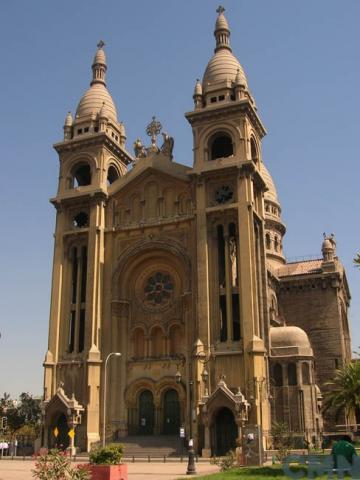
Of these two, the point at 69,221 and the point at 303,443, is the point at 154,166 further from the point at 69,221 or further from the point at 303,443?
the point at 303,443

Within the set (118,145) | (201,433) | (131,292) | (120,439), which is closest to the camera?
(201,433)

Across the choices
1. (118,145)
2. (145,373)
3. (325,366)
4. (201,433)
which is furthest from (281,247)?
(201,433)

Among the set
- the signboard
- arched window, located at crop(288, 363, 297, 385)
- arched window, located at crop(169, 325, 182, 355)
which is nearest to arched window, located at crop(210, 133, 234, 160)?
arched window, located at crop(169, 325, 182, 355)

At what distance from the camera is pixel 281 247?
278ft

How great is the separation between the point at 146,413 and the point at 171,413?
2.45m

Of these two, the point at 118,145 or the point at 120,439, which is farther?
the point at 118,145

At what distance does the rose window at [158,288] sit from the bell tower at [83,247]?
4.56m

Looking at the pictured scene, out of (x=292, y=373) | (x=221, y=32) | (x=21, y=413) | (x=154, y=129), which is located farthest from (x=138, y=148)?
(x=21, y=413)

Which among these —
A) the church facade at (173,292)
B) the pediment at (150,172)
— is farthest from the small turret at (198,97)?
the pediment at (150,172)

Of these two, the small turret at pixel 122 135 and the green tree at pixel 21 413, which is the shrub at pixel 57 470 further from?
the green tree at pixel 21 413

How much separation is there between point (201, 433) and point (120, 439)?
8422mm

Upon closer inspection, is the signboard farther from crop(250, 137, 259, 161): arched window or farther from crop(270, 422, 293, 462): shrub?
crop(250, 137, 259, 161): arched window

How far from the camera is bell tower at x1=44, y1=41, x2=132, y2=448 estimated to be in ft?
170

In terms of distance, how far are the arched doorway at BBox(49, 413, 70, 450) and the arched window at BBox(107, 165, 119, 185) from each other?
80.3ft
